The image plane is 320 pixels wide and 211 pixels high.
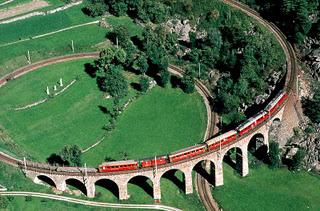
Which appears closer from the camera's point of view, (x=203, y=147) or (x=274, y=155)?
(x=203, y=147)

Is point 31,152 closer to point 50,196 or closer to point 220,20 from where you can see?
point 50,196

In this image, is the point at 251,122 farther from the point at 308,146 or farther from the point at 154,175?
the point at 154,175

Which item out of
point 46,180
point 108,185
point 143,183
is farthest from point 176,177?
point 46,180

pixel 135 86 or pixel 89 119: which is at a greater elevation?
pixel 135 86

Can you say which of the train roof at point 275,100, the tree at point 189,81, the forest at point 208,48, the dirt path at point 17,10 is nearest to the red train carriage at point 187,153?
the train roof at point 275,100

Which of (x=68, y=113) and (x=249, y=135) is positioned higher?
(x=68, y=113)

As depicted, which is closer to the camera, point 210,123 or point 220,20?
point 210,123

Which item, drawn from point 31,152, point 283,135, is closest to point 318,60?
point 283,135
